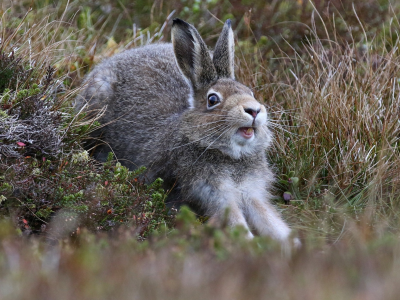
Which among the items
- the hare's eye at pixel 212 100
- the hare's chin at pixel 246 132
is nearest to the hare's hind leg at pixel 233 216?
the hare's chin at pixel 246 132

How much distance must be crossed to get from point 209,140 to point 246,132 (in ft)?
1.24

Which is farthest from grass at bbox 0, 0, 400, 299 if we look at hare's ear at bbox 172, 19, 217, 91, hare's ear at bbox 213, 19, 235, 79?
hare's ear at bbox 172, 19, 217, 91

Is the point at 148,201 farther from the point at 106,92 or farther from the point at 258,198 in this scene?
the point at 106,92

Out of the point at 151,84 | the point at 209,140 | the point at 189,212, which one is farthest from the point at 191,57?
the point at 189,212

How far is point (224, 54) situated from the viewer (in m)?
6.25

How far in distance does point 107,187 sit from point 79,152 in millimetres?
711

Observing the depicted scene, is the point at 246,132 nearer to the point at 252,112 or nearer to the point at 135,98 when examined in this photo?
the point at 252,112

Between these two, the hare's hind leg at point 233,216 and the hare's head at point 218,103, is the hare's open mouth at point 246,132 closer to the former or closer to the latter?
the hare's head at point 218,103

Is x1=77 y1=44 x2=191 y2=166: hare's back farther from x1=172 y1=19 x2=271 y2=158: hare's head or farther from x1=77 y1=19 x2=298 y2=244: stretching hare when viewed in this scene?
x1=172 y1=19 x2=271 y2=158: hare's head

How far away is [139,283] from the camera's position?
288 centimetres

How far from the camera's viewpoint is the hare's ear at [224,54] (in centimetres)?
618

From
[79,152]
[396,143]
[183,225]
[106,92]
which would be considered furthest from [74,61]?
[183,225]

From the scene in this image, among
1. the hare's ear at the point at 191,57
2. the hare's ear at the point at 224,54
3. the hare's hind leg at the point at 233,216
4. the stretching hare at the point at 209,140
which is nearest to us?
the hare's hind leg at the point at 233,216

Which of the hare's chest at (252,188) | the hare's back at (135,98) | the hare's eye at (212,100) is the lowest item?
the hare's chest at (252,188)
